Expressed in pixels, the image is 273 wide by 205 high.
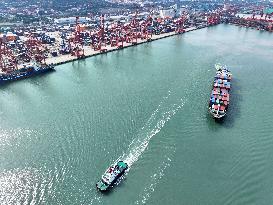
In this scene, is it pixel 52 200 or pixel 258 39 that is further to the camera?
pixel 258 39

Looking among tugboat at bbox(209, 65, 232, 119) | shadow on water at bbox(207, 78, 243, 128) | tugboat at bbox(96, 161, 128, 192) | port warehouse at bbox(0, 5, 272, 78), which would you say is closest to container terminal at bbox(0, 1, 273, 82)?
port warehouse at bbox(0, 5, 272, 78)

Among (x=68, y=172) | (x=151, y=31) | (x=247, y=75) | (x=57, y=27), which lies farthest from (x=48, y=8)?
(x=68, y=172)

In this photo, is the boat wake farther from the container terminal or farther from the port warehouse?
the port warehouse

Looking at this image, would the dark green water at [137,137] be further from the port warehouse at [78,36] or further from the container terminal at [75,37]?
the port warehouse at [78,36]

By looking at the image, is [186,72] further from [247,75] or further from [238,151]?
[238,151]

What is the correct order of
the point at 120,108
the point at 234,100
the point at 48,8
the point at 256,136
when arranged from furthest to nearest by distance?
the point at 48,8 → the point at 234,100 → the point at 120,108 → the point at 256,136

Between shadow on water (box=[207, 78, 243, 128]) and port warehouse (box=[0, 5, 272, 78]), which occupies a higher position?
port warehouse (box=[0, 5, 272, 78])
